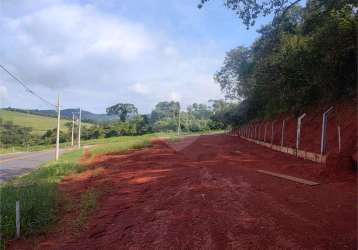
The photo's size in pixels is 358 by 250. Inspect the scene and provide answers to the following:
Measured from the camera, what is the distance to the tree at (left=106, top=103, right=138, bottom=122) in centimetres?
10688

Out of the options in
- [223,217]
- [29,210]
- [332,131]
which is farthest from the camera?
[332,131]

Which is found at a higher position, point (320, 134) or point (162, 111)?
point (162, 111)

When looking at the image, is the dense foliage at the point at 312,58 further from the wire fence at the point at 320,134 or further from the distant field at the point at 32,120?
the distant field at the point at 32,120

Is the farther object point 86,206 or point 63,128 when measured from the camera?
point 63,128

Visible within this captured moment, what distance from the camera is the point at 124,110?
108 m

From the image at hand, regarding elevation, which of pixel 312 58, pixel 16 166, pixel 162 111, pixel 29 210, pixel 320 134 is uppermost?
pixel 162 111

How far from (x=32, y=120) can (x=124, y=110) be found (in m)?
28.5

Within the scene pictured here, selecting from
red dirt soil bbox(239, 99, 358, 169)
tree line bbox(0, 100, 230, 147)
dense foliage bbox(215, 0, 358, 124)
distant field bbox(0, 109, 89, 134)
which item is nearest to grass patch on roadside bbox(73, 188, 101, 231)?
red dirt soil bbox(239, 99, 358, 169)

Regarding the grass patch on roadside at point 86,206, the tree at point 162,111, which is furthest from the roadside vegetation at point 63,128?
the grass patch on roadside at point 86,206

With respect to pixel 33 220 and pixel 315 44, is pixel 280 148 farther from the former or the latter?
pixel 33 220

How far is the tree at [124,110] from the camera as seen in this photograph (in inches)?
4208

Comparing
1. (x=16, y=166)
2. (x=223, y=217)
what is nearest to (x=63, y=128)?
(x=16, y=166)

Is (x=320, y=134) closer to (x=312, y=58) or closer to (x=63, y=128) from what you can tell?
(x=312, y=58)

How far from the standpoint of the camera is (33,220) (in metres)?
7.48
